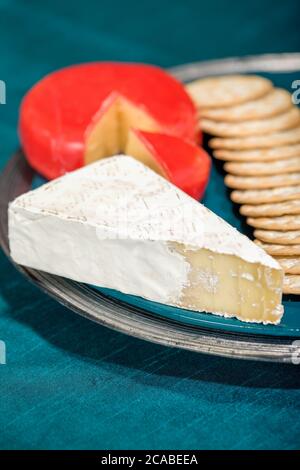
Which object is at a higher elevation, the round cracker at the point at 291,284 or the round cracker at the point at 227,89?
the round cracker at the point at 227,89

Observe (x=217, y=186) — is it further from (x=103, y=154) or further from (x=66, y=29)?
(x=66, y=29)

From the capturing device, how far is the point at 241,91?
281 cm

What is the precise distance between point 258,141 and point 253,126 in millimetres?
107

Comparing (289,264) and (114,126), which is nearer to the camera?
(289,264)

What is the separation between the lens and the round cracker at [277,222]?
2.14 meters

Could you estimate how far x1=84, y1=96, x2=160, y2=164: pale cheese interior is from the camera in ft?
8.48

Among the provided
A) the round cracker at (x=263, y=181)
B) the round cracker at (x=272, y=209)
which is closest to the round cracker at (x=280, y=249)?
the round cracker at (x=272, y=209)

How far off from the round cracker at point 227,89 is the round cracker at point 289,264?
2.66ft

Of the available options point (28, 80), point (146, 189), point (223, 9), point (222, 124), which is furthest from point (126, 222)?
point (223, 9)

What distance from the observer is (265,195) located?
2318 millimetres

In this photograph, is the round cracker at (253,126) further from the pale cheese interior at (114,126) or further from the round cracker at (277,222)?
the round cracker at (277,222)

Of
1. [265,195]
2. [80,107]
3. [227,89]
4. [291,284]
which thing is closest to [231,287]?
[291,284]

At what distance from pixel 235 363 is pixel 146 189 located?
1.65 feet

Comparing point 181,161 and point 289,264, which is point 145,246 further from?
point 181,161
